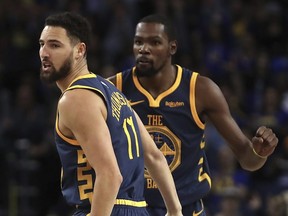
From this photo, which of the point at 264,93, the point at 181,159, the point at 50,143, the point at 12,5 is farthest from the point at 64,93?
the point at 12,5

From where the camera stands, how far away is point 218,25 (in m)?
13.0

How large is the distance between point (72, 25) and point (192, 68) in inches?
308

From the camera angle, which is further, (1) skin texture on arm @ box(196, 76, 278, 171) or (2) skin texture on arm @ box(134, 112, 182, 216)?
(1) skin texture on arm @ box(196, 76, 278, 171)

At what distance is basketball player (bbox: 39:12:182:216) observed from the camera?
405 cm

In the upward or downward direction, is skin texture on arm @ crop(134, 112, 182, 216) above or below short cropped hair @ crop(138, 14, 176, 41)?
below

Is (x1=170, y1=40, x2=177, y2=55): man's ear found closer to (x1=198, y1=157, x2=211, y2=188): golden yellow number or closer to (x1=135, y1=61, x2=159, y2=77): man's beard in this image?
(x1=135, y1=61, x2=159, y2=77): man's beard

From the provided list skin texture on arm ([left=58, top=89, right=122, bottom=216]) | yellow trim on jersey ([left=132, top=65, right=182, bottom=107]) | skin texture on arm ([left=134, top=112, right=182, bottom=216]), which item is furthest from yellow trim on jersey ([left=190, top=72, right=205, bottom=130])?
skin texture on arm ([left=58, top=89, right=122, bottom=216])

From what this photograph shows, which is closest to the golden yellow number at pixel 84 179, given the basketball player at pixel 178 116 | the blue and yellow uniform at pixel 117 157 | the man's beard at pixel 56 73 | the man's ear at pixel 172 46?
the blue and yellow uniform at pixel 117 157

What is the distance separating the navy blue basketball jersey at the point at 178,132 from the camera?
5727 mm

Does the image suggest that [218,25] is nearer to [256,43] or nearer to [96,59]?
[256,43]

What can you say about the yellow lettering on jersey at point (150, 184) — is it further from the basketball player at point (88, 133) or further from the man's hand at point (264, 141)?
the basketball player at point (88, 133)

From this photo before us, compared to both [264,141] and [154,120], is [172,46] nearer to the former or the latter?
[154,120]

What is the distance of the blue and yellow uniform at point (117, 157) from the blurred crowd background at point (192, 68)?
4448 millimetres

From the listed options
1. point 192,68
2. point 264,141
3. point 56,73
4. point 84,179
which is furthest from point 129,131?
point 192,68
